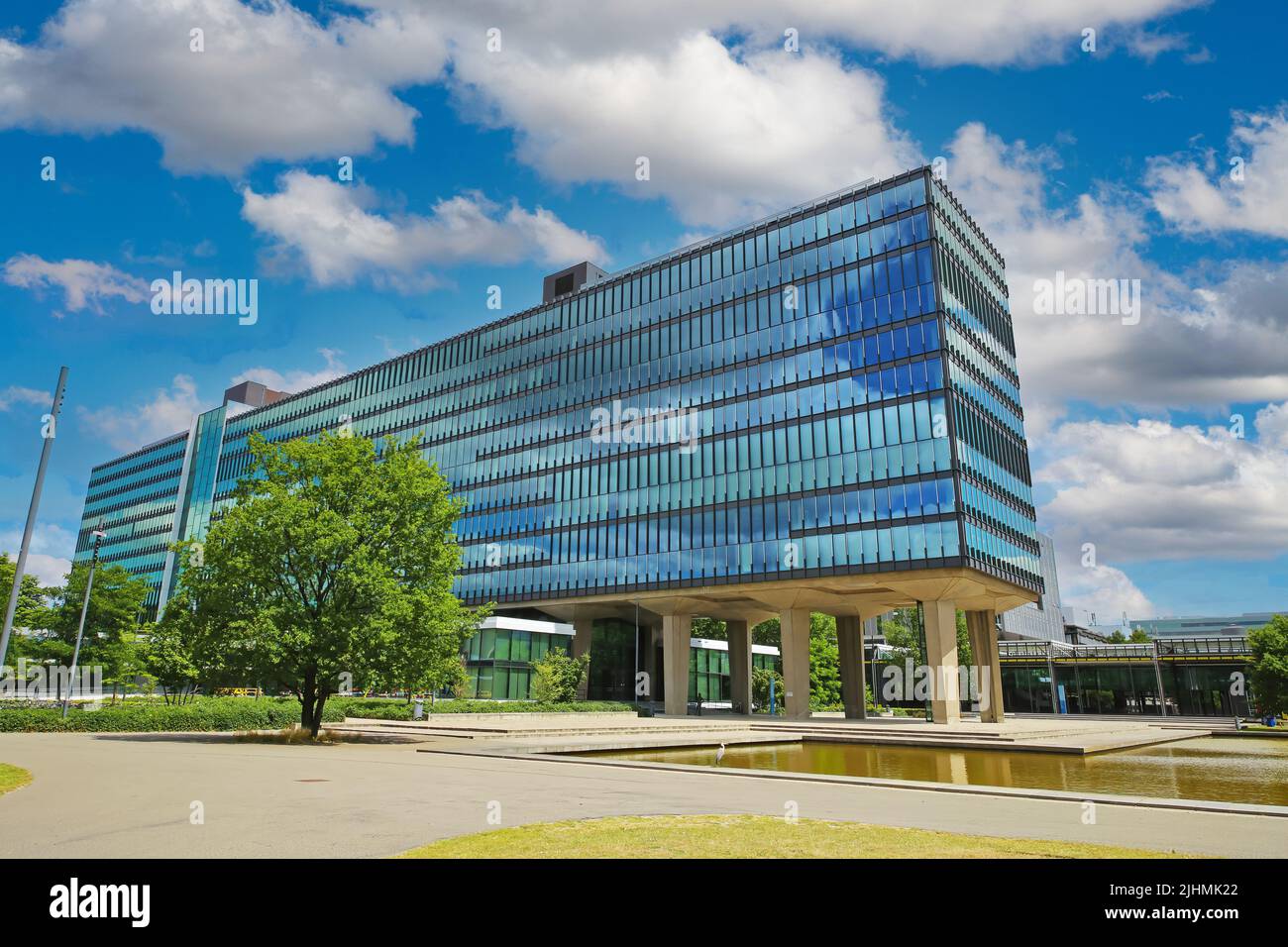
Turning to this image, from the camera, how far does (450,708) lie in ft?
160

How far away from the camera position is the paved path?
34.2ft

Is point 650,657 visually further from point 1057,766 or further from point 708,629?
point 1057,766

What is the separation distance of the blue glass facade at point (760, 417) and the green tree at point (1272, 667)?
14.4 metres

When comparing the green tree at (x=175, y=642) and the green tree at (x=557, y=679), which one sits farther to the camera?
the green tree at (x=557, y=679)

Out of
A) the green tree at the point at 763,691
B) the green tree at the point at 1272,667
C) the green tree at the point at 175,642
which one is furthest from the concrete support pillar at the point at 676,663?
the green tree at the point at 1272,667

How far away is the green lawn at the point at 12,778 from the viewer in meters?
15.6

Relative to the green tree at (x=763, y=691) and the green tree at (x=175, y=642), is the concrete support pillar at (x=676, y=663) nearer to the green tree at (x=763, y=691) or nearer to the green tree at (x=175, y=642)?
the green tree at (x=763, y=691)

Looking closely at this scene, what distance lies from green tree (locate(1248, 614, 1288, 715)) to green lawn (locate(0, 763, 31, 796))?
66620 millimetres

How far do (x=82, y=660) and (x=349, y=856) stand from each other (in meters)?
63.2

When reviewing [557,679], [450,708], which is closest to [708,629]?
[557,679]

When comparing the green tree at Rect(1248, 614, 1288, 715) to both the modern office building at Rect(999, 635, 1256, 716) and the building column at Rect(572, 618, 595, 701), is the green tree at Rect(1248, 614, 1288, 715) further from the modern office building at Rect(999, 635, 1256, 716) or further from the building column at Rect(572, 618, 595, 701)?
the building column at Rect(572, 618, 595, 701)

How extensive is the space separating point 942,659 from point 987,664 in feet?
34.1

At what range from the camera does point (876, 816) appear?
13.1m

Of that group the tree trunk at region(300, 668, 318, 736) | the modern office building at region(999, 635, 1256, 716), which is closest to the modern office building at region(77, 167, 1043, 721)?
the modern office building at region(999, 635, 1256, 716)
